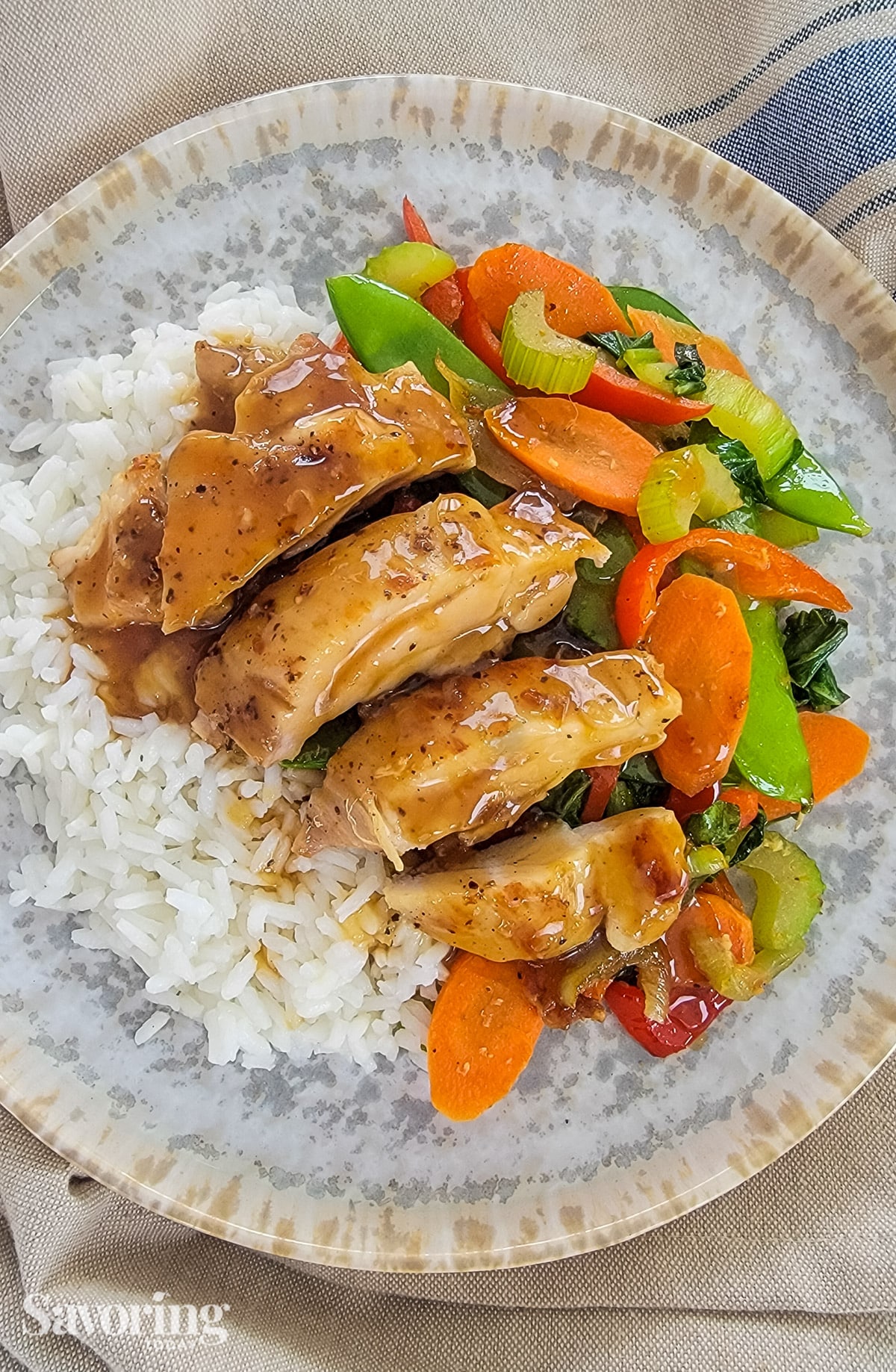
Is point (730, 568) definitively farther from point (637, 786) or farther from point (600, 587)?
point (637, 786)

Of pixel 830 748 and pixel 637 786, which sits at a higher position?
pixel 637 786

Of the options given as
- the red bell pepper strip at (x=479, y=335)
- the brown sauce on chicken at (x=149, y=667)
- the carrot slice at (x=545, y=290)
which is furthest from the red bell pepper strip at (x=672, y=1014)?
the carrot slice at (x=545, y=290)

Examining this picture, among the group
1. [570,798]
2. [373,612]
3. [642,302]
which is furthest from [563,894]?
[642,302]

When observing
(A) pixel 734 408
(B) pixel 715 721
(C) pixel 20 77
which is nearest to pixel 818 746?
(B) pixel 715 721

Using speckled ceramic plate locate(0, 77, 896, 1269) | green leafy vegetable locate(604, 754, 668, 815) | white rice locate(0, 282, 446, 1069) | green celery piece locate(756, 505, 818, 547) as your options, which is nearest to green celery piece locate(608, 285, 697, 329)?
speckled ceramic plate locate(0, 77, 896, 1269)

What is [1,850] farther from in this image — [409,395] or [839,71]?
[839,71]

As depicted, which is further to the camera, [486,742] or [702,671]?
[702,671]
